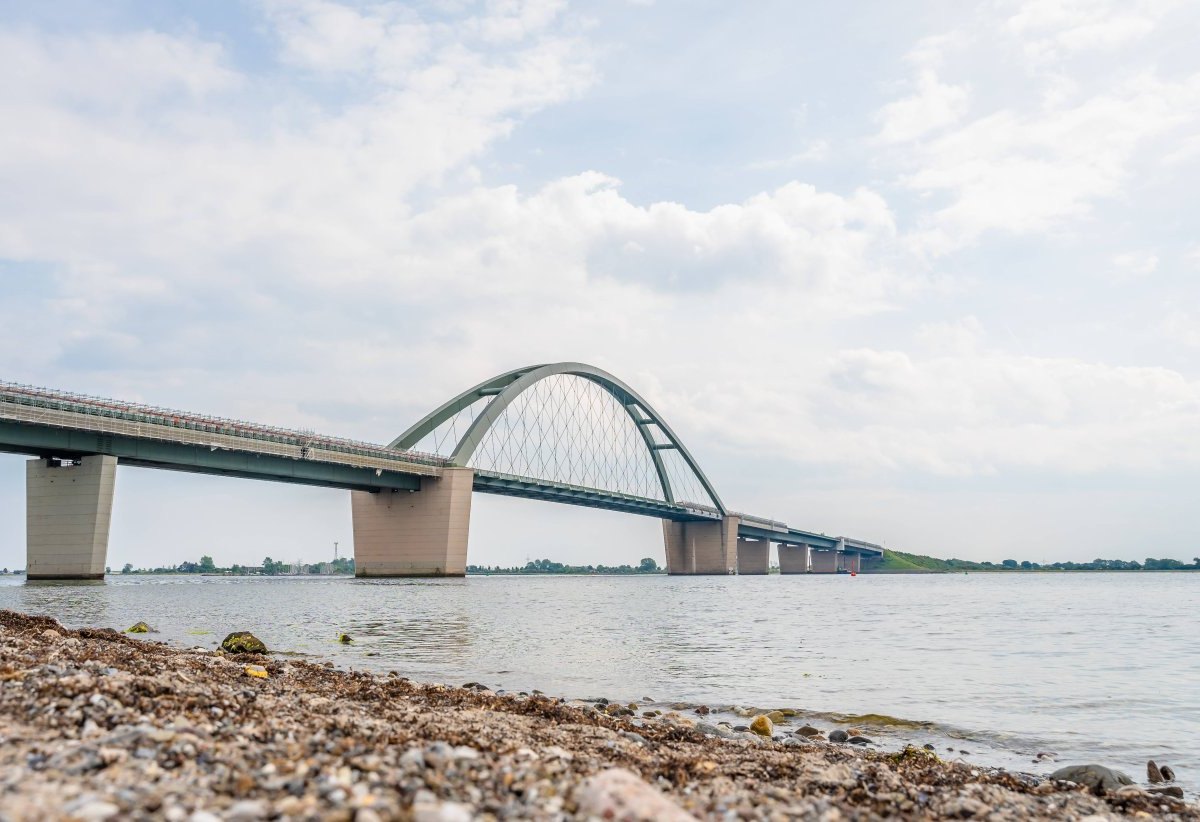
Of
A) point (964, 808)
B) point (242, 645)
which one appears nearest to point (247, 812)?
point (964, 808)

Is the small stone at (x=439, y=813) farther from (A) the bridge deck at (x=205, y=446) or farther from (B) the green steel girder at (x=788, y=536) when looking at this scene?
(B) the green steel girder at (x=788, y=536)

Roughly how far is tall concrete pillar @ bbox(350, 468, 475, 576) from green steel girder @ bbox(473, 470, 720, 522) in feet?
17.3

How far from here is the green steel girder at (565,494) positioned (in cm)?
9019

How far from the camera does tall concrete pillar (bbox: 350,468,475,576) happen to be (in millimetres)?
82312

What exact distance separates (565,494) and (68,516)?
53795 mm

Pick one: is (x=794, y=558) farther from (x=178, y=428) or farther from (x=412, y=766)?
(x=412, y=766)

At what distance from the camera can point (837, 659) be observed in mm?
20953

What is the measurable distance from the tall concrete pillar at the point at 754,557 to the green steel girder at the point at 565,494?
5010 cm

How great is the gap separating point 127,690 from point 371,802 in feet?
15.2

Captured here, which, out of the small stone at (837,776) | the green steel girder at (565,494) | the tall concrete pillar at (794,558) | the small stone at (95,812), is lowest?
the tall concrete pillar at (794,558)

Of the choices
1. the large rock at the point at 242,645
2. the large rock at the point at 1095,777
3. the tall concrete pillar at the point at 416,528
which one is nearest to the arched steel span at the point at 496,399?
the tall concrete pillar at the point at 416,528

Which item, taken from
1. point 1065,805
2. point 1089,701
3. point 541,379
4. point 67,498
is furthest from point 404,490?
point 1065,805

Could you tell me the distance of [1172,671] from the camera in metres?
19.3

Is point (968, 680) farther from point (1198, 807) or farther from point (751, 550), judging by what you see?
point (751, 550)
